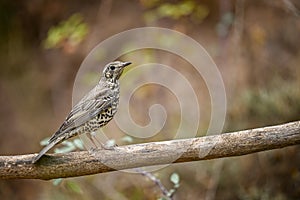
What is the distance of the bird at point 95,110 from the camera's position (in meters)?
3.86

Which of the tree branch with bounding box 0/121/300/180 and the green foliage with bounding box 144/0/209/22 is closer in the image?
the tree branch with bounding box 0/121/300/180

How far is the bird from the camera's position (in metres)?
3.86

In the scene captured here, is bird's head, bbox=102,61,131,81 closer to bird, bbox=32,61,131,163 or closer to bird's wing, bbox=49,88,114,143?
bird, bbox=32,61,131,163

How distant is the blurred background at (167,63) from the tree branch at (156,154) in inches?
77.7

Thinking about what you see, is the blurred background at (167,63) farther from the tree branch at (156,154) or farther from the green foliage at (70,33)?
the tree branch at (156,154)

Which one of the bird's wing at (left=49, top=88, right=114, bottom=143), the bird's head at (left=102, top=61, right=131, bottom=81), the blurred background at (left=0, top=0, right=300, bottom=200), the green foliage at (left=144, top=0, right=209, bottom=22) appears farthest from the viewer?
the green foliage at (left=144, top=0, right=209, bottom=22)

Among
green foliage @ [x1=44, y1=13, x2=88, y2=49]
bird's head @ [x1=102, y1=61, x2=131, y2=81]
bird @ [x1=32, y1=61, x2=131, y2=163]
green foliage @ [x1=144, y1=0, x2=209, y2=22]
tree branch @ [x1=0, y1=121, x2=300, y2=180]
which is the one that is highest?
green foliage @ [x1=44, y1=13, x2=88, y2=49]

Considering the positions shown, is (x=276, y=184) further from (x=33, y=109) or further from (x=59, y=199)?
(x=33, y=109)

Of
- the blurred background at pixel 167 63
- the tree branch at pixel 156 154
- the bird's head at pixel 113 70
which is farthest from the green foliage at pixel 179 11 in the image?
the tree branch at pixel 156 154

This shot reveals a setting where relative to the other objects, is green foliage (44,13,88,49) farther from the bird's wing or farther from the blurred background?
the bird's wing

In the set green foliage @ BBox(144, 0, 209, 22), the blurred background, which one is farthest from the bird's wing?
green foliage @ BBox(144, 0, 209, 22)

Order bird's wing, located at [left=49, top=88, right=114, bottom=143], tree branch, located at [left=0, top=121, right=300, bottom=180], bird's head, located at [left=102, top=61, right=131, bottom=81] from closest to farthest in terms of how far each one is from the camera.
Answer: tree branch, located at [left=0, top=121, right=300, bottom=180], bird's wing, located at [left=49, top=88, right=114, bottom=143], bird's head, located at [left=102, top=61, right=131, bottom=81]

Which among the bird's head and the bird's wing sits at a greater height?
the bird's head

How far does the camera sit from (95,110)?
399 centimetres
